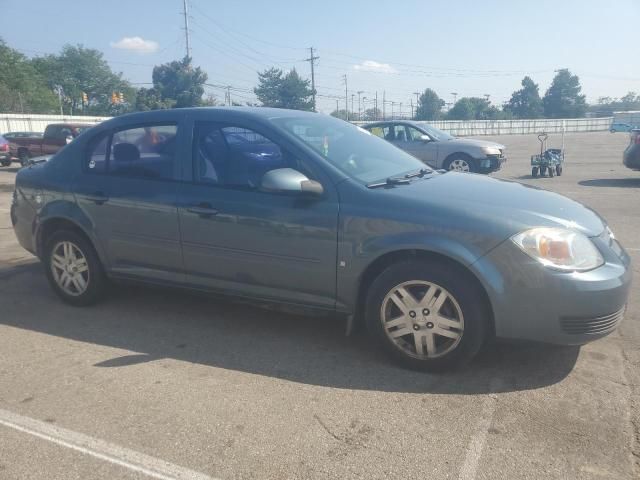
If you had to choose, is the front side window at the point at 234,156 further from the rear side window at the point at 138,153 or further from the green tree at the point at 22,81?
the green tree at the point at 22,81

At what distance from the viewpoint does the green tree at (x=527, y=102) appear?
103 metres

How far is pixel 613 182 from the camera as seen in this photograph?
538 inches

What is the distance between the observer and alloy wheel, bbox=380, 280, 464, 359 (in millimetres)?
3354

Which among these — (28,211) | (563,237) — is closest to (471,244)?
(563,237)

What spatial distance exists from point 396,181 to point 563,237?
45.2 inches

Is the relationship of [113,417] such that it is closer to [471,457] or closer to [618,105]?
[471,457]

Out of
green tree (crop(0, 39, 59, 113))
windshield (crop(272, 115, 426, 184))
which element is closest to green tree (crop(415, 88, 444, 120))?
green tree (crop(0, 39, 59, 113))

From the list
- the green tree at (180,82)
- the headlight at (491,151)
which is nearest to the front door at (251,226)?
the headlight at (491,151)

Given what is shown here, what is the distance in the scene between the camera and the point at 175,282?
4336mm

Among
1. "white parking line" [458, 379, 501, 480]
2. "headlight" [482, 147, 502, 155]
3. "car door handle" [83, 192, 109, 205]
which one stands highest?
"car door handle" [83, 192, 109, 205]

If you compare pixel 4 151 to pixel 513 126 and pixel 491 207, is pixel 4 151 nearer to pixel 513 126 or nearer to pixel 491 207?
pixel 491 207

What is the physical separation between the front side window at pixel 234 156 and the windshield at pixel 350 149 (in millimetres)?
202

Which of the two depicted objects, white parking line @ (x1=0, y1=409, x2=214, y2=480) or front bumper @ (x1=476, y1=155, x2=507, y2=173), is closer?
white parking line @ (x1=0, y1=409, x2=214, y2=480)

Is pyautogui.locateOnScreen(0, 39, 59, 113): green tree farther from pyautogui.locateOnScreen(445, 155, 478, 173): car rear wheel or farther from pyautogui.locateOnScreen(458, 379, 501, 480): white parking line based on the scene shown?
pyautogui.locateOnScreen(458, 379, 501, 480): white parking line
